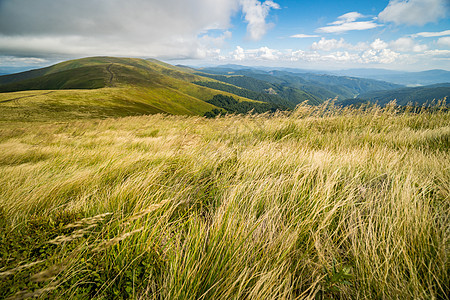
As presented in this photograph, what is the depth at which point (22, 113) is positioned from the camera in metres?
44.9

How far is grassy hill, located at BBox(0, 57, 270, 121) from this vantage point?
5259 centimetres

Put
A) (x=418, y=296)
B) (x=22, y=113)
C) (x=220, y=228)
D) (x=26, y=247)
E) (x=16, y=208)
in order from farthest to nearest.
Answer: (x=22, y=113) < (x=16, y=208) < (x=220, y=228) < (x=26, y=247) < (x=418, y=296)

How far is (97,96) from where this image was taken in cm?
7825

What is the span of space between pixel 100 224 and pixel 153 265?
0.67m

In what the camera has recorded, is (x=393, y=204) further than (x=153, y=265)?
Yes

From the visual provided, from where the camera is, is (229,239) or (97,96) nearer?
(229,239)

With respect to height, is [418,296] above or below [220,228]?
below

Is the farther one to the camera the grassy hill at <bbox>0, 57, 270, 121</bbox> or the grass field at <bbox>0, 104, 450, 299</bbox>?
the grassy hill at <bbox>0, 57, 270, 121</bbox>

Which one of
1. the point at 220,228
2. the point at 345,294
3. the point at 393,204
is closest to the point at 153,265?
the point at 220,228

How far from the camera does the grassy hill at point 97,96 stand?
5259cm

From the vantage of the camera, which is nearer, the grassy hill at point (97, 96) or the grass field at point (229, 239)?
the grass field at point (229, 239)

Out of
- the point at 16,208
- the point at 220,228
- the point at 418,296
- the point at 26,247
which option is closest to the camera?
the point at 418,296

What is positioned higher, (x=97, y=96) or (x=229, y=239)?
(x=97, y=96)

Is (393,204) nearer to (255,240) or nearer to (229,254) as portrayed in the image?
(255,240)
